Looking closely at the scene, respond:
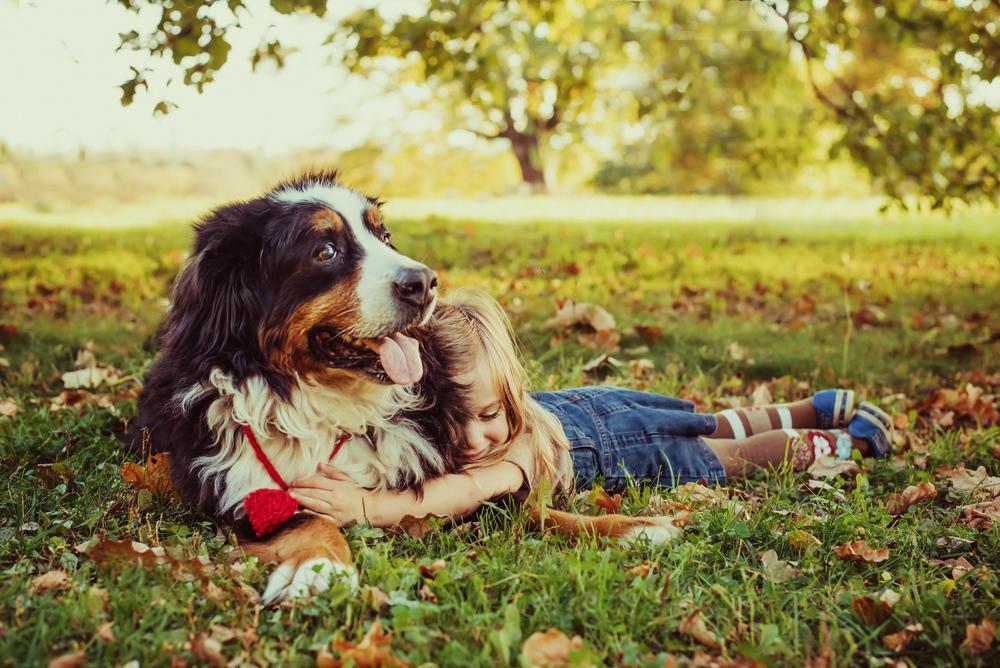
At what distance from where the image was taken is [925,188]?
23.3ft

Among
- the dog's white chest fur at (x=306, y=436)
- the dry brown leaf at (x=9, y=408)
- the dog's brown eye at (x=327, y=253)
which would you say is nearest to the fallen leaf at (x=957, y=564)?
the dog's white chest fur at (x=306, y=436)

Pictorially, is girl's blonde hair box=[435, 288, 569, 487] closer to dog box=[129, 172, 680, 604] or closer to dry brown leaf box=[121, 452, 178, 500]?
dog box=[129, 172, 680, 604]

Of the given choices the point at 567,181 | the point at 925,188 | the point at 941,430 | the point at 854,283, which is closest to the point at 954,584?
the point at 941,430

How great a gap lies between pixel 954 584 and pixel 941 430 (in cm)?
210

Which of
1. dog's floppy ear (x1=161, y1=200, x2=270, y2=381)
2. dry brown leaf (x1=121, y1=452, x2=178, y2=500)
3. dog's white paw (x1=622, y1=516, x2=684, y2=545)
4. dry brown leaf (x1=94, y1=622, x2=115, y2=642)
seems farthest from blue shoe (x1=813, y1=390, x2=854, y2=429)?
dry brown leaf (x1=94, y1=622, x2=115, y2=642)

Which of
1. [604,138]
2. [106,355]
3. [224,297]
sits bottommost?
[106,355]

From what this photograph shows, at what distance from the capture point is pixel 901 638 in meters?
2.29

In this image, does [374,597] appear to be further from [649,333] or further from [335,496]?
[649,333]

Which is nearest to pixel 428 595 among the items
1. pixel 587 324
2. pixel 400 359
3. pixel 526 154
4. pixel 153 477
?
pixel 400 359

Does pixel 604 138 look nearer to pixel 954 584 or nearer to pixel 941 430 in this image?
pixel 941 430

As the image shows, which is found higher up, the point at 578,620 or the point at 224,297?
the point at 224,297

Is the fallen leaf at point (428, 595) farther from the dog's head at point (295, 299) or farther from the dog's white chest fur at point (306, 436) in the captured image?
the dog's head at point (295, 299)

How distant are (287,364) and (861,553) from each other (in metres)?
1.93

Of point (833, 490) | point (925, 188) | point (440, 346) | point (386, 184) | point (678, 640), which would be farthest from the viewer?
point (386, 184)
